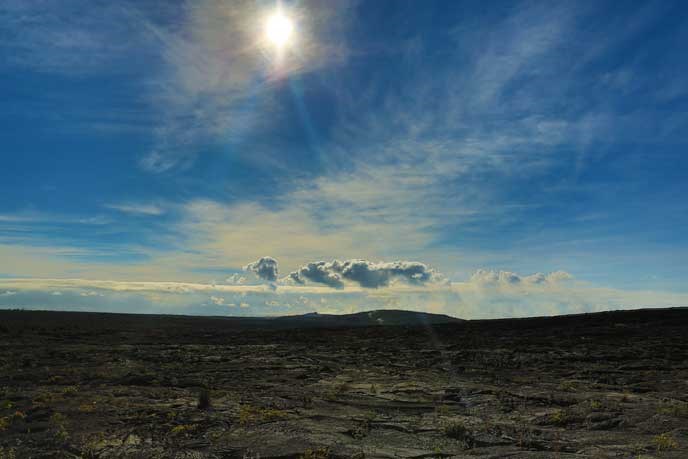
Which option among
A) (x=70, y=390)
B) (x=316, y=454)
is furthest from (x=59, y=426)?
(x=316, y=454)

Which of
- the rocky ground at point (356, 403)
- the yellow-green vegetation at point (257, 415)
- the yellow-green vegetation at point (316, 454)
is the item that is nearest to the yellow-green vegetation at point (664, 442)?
the rocky ground at point (356, 403)

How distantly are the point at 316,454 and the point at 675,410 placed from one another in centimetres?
1156

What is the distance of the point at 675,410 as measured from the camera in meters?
14.7

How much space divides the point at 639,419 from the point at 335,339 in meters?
39.7

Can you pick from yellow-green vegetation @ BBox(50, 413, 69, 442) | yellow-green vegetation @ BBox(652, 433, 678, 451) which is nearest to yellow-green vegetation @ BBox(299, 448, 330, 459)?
yellow-green vegetation @ BBox(50, 413, 69, 442)

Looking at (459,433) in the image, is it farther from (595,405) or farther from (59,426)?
(59,426)

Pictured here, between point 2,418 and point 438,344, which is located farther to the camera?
point 438,344

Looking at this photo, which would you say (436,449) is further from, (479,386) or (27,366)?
(27,366)

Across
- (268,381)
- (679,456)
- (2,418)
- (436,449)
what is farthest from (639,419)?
(2,418)

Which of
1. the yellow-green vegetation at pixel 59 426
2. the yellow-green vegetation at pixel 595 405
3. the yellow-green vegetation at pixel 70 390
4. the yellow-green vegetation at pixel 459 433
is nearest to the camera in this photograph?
the yellow-green vegetation at pixel 459 433

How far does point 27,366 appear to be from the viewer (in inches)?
1079

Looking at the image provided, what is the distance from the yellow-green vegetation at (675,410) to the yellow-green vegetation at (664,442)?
243 cm

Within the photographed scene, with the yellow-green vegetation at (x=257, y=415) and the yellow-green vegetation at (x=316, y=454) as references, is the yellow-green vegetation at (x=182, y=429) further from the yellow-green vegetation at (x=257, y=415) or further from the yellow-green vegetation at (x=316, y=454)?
the yellow-green vegetation at (x=316, y=454)

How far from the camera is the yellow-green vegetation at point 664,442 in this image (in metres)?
11.4
